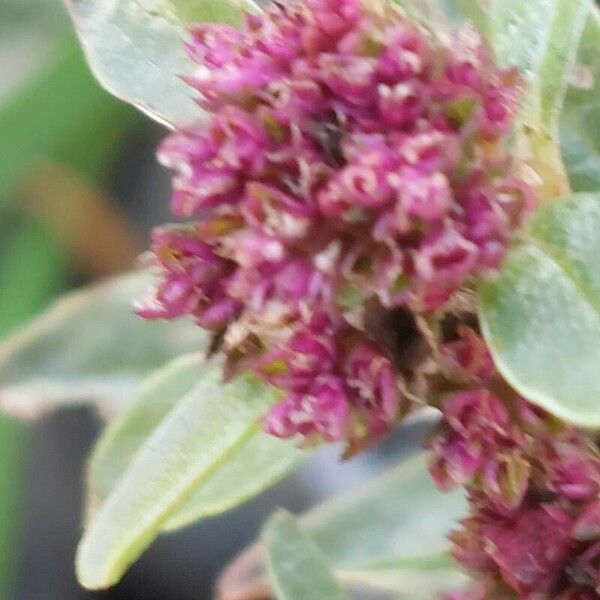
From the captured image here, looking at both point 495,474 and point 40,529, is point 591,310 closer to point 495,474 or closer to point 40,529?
point 495,474

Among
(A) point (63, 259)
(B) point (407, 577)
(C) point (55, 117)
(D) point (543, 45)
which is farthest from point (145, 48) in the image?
(A) point (63, 259)

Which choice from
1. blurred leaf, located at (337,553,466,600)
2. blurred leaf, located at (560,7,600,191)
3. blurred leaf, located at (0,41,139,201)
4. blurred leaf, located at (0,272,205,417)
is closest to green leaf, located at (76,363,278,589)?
blurred leaf, located at (560,7,600,191)

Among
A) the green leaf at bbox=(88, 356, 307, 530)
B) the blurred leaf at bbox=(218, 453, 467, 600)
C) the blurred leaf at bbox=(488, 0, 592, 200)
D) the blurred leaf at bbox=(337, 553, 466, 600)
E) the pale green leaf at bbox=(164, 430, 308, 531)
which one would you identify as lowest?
the blurred leaf at bbox=(218, 453, 467, 600)

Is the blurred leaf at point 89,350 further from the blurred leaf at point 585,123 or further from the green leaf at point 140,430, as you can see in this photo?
the blurred leaf at point 585,123

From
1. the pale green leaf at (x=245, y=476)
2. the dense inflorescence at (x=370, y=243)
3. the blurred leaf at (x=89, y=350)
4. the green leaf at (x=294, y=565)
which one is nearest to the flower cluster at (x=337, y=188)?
the dense inflorescence at (x=370, y=243)

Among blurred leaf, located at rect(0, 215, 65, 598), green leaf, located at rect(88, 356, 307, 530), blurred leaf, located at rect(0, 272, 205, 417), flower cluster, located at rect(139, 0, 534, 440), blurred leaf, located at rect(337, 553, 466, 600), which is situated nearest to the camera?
flower cluster, located at rect(139, 0, 534, 440)

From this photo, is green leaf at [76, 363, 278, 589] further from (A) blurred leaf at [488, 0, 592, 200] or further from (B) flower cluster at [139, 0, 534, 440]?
(A) blurred leaf at [488, 0, 592, 200]

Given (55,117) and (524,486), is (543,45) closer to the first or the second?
(524,486)
